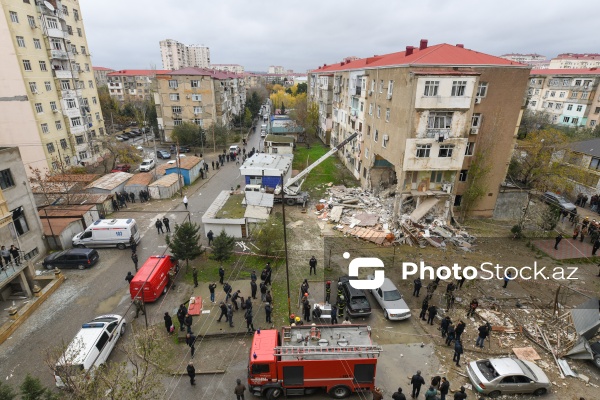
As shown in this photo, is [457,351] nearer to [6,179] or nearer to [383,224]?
[383,224]

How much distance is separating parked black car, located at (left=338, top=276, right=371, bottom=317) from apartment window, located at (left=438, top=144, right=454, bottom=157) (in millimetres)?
13728

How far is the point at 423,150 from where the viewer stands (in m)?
24.7

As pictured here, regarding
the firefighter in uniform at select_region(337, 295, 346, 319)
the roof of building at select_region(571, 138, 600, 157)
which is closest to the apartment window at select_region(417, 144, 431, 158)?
the firefighter in uniform at select_region(337, 295, 346, 319)

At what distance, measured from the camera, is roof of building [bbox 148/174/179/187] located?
31875 millimetres

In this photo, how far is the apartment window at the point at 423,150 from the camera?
24.5 metres

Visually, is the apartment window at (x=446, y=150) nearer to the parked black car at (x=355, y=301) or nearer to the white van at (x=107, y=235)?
the parked black car at (x=355, y=301)

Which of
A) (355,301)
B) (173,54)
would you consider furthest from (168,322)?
(173,54)

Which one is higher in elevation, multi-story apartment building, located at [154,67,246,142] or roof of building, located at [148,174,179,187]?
multi-story apartment building, located at [154,67,246,142]

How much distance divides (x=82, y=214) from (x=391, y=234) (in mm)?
23989

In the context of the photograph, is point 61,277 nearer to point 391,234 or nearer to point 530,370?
point 391,234

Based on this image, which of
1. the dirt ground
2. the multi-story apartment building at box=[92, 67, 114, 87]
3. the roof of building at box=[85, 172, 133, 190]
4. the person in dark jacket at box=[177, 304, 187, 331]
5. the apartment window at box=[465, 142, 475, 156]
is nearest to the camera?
the dirt ground

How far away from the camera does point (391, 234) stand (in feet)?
80.1

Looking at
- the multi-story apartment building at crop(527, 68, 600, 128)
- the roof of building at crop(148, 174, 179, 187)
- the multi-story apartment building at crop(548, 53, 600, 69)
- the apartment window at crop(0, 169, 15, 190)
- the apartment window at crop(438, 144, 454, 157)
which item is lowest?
the roof of building at crop(148, 174, 179, 187)

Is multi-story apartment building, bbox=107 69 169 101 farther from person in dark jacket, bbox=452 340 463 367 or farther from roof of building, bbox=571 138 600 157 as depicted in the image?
person in dark jacket, bbox=452 340 463 367
